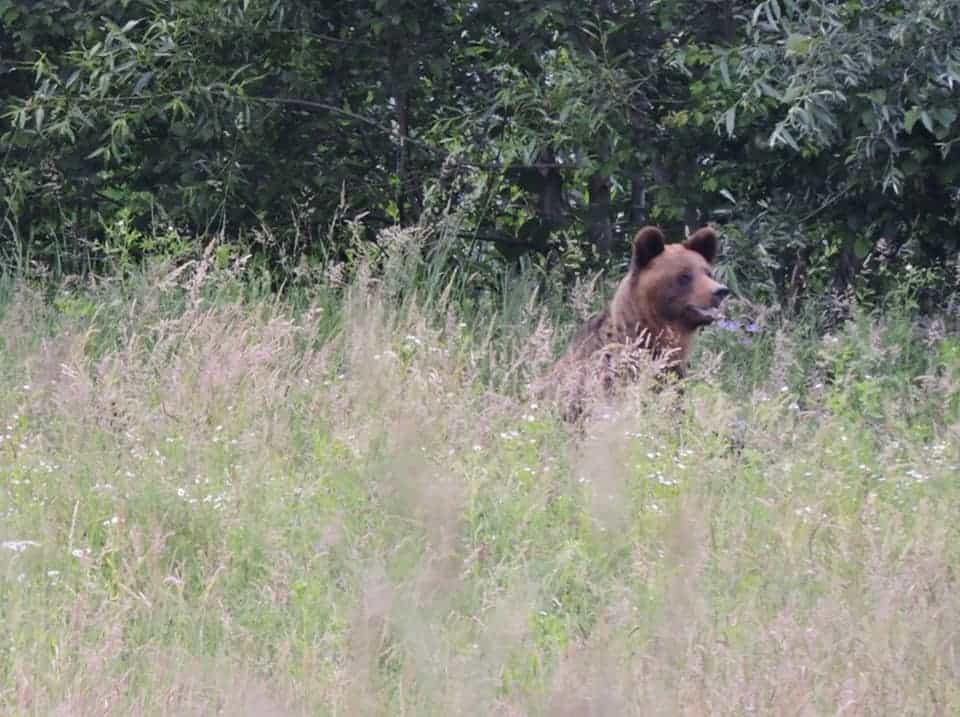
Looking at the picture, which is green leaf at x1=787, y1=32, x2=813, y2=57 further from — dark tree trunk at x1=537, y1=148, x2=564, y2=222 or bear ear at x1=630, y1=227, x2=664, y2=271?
dark tree trunk at x1=537, y1=148, x2=564, y2=222

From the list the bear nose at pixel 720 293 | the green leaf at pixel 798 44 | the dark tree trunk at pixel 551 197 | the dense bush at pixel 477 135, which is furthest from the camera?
the dark tree trunk at pixel 551 197

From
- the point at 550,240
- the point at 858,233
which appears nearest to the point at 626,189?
the point at 550,240

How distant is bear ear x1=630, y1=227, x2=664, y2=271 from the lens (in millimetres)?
7715

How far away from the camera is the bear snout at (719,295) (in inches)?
295

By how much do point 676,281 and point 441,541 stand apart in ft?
11.2

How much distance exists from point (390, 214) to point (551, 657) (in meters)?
5.89

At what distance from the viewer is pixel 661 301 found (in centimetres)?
767

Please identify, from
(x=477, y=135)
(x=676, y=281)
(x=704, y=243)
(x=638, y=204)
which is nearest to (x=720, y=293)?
(x=676, y=281)

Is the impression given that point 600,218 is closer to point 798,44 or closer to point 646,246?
point 646,246

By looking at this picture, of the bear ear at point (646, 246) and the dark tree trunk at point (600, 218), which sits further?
the dark tree trunk at point (600, 218)

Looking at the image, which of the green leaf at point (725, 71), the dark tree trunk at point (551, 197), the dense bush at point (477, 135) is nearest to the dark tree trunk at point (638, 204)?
the dense bush at point (477, 135)

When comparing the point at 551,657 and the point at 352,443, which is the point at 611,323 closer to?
the point at 352,443

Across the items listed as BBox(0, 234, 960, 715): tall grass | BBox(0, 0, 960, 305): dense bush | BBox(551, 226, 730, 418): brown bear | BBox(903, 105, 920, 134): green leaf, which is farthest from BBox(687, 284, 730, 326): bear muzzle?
BBox(903, 105, 920, 134): green leaf

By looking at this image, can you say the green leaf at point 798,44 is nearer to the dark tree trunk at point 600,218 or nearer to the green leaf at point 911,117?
the green leaf at point 911,117
